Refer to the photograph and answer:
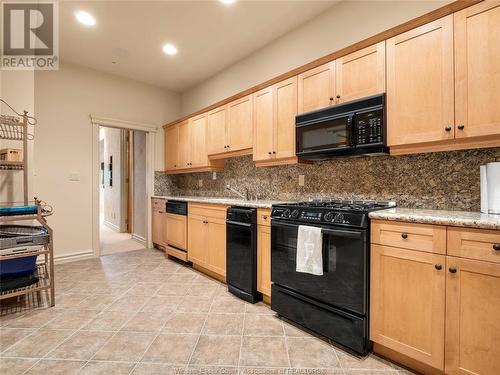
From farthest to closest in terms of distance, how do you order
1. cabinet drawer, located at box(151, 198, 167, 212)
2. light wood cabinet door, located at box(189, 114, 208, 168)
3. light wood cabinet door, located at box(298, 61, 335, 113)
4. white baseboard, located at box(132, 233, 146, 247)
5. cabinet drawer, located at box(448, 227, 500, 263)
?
1. white baseboard, located at box(132, 233, 146, 247)
2. cabinet drawer, located at box(151, 198, 167, 212)
3. light wood cabinet door, located at box(189, 114, 208, 168)
4. light wood cabinet door, located at box(298, 61, 335, 113)
5. cabinet drawer, located at box(448, 227, 500, 263)

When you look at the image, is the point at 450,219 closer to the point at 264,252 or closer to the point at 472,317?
the point at 472,317

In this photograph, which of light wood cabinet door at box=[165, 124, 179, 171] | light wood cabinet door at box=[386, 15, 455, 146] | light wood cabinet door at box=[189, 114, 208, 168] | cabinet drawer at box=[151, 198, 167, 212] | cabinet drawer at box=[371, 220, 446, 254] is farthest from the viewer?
light wood cabinet door at box=[165, 124, 179, 171]

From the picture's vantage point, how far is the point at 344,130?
217 cm

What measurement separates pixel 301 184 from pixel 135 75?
131 inches

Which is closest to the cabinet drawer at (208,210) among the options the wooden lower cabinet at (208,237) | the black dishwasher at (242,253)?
the wooden lower cabinet at (208,237)

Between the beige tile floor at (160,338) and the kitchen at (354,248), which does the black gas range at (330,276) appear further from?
the beige tile floor at (160,338)

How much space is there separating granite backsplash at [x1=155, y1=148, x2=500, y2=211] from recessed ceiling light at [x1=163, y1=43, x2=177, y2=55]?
66.7 inches

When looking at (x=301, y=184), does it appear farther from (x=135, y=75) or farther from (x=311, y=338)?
(x=135, y=75)

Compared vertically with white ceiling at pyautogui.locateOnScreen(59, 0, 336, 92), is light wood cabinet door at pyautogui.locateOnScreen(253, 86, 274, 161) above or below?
below

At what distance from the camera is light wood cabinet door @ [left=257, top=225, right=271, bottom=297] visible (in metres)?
2.37

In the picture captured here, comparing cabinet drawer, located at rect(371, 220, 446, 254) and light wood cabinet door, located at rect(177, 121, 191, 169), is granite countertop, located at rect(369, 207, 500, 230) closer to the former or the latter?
cabinet drawer, located at rect(371, 220, 446, 254)

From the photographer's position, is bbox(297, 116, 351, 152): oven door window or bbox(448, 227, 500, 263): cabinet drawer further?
bbox(297, 116, 351, 152): oven door window

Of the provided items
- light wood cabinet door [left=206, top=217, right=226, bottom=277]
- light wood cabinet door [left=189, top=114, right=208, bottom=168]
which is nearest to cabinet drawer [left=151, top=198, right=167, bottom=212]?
light wood cabinet door [left=189, top=114, right=208, bottom=168]

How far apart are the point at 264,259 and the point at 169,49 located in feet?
9.68
